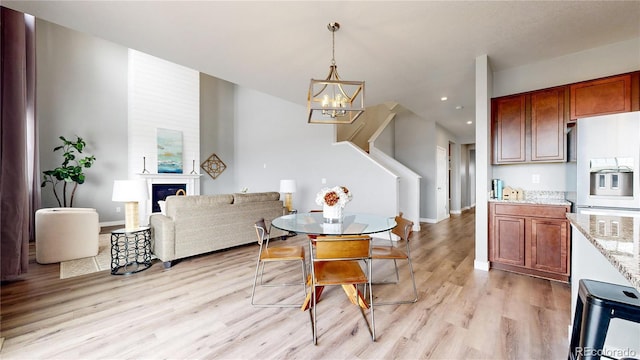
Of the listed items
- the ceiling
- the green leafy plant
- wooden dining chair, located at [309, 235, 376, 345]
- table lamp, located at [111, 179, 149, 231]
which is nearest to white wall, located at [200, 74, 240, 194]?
the green leafy plant

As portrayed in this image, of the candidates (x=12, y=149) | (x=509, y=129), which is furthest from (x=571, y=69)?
(x=12, y=149)

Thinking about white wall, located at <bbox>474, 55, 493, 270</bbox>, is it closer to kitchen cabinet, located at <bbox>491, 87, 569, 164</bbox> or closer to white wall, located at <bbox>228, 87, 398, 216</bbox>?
kitchen cabinet, located at <bbox>491, 87, 569, 164</bbox>

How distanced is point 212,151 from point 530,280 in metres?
8.07

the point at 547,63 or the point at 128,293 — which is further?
the point at 547,63

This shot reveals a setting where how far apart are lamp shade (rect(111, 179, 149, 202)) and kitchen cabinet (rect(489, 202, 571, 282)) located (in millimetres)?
4322

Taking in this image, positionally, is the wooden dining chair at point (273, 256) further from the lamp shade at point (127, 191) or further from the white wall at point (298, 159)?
the white wall at point (298, 159)

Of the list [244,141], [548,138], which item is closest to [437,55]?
[548,138]

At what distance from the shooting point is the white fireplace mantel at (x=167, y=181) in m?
5.96

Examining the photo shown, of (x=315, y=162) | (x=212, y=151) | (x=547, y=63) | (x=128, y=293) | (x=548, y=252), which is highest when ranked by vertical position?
(x=547, y=63)

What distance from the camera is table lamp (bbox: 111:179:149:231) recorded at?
3039 mm

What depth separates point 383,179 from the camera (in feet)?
16.3

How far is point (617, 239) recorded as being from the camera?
41.3 inches

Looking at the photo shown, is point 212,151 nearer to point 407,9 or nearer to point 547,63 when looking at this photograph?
point 407,9

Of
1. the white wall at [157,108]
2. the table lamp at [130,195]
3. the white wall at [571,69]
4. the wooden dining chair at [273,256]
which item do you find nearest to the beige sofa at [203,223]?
the table lamp at [130,195]
